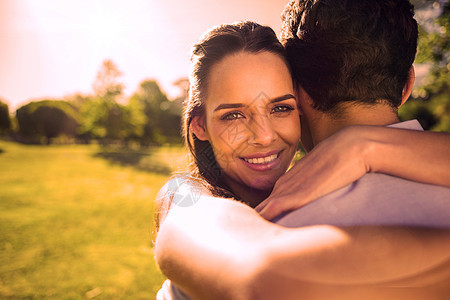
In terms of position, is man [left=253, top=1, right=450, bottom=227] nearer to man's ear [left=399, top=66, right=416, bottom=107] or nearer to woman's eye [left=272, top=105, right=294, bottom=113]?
man's ear [left=399, top=66, right=416, bottom=107]

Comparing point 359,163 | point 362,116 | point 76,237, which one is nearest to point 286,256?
point 359,163

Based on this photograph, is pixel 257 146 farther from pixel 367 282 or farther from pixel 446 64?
pixel 446 64

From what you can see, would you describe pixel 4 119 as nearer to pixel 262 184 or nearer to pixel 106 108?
pixel 106 108

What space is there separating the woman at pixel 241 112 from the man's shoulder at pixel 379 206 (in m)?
0.88

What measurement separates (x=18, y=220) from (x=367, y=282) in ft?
Result: 42.9

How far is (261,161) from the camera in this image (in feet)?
7.89

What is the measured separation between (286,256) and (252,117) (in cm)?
134

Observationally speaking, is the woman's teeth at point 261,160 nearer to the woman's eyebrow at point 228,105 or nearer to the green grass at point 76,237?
the woman's eyebrow at point 228,105

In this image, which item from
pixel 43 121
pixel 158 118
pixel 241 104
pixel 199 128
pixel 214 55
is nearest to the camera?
pixel 241 104

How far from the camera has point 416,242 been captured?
108 cm

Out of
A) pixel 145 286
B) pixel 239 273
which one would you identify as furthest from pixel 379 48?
pixel 145 286

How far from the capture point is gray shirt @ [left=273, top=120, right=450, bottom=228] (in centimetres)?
119

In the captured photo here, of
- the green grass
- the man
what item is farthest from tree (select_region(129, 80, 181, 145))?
the man

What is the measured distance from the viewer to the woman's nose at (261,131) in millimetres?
2166
